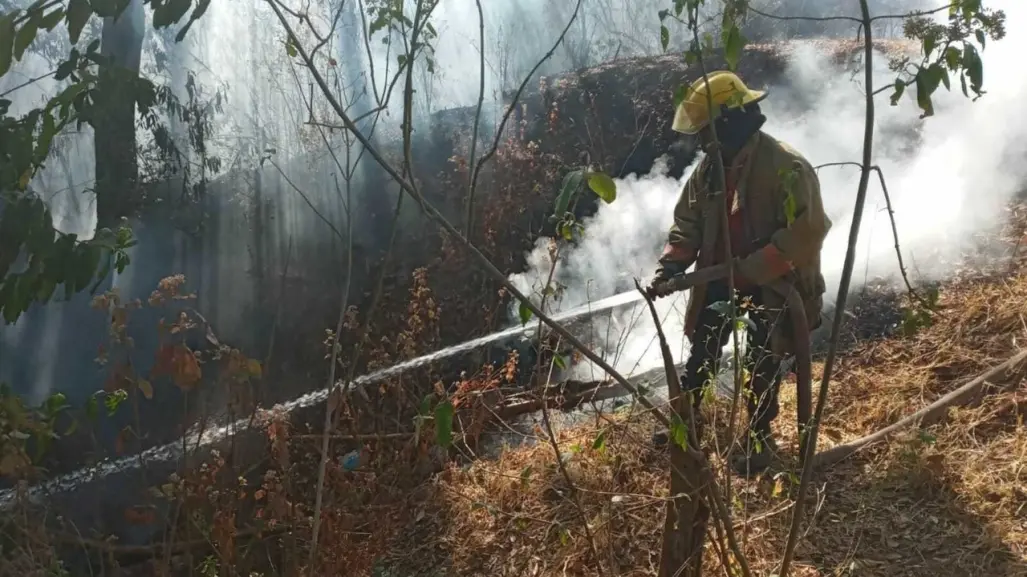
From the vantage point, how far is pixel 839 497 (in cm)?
302

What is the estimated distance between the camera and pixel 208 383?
653 centimetres

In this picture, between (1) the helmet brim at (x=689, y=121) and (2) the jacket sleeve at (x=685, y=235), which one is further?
(2) the jacket sleeve at (x=685, y=235)

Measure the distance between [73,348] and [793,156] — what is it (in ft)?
25.7

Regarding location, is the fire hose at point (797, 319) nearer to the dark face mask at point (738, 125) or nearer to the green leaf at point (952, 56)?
the dark face mask at point (738, 125)

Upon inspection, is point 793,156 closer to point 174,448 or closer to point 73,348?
point 174,448

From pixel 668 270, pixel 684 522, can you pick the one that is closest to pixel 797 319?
pixel 668 270

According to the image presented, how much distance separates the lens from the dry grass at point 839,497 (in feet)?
8.61

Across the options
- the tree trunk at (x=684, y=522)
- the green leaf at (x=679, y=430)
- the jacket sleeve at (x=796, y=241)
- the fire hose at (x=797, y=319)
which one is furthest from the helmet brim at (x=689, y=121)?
the green leaf at (x=679, y=430)

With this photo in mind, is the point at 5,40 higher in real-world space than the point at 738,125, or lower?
higher

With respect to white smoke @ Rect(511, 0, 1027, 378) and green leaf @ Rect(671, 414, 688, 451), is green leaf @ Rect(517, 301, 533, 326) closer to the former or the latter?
green leaf @ Rect(671, 414, 688, 451)

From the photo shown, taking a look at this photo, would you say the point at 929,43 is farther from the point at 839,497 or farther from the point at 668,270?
the point at 839,497

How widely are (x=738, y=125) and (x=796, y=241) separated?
1.79 feet

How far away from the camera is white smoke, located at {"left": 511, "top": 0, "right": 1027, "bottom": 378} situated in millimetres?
5734

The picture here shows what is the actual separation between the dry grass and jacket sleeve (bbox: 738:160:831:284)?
0.82m
